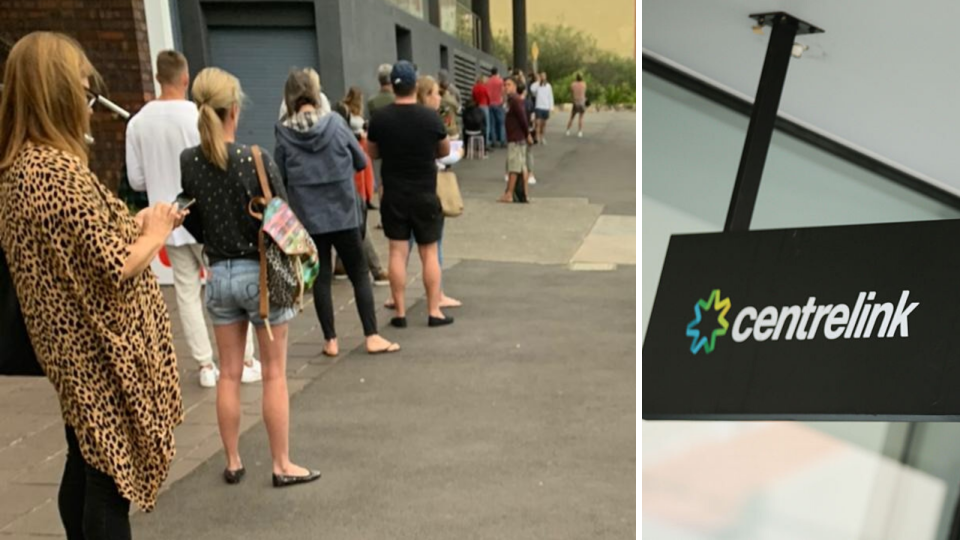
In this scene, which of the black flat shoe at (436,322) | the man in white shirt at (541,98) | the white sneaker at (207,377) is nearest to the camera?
the white sneaker at (207,377)

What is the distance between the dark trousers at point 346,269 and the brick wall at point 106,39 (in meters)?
3.87

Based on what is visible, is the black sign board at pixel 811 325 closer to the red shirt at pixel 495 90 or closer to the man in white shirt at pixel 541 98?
the red shirt at pixel 495 90

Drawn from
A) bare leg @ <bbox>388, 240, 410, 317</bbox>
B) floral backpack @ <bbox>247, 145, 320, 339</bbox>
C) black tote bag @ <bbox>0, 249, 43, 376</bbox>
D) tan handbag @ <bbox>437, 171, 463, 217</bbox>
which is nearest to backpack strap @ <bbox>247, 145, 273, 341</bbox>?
floral backpack @ <bbox>247, 145, 320, 339</bbox>

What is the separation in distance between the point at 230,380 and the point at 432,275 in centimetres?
257

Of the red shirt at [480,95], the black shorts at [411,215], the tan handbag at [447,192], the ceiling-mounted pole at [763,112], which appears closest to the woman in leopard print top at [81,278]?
the ceiling-mounted pole at [763,112]

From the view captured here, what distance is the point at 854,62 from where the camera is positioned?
443 centimetres

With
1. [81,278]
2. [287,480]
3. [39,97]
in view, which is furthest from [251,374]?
[39,97]

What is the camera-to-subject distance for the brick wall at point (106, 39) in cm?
814

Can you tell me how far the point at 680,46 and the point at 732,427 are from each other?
3.20 meters

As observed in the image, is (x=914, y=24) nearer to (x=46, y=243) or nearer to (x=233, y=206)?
(x=233, y=206)

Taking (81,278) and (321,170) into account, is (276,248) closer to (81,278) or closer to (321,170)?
(81,278)

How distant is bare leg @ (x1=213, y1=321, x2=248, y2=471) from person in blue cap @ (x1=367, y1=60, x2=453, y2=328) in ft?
7.17

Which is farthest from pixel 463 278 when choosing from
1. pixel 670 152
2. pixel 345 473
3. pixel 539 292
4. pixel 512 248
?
pixel 345 473

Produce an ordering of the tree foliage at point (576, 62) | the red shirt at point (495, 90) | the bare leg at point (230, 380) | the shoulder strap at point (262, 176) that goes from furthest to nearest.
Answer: the tree foliage at point (576, 62), the red shirt at point (495, 90), the bare leg at point (230, 380), the shoulder strap at point (262, 176)
